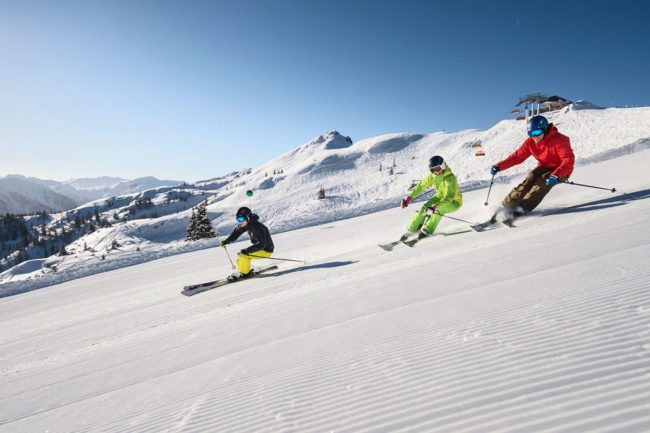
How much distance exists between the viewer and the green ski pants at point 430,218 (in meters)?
7.22

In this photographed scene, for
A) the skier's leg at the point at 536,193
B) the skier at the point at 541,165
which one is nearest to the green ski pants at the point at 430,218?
the skier at the point at 541,165

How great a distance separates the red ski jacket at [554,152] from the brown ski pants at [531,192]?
0.68 ft

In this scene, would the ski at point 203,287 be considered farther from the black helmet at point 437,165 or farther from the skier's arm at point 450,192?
the black helmet at point 437,165

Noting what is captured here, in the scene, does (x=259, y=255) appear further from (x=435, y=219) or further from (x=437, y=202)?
(x=437, y=202)

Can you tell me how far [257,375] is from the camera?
2398 mm

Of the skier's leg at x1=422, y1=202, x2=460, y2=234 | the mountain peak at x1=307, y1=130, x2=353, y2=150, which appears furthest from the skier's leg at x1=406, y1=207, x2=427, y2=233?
the mountain peak at x1=307, y1=130, x2=353, y2=150

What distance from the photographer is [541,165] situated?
22.4 feet

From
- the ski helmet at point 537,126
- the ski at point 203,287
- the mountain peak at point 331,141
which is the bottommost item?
the ski at point 203,287

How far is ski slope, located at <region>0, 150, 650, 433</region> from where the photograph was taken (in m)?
1.55

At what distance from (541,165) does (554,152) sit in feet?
1.19

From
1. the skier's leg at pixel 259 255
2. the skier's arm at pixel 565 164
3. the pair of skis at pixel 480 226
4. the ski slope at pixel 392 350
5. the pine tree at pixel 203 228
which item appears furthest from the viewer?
the pine tree at pixel 203 228

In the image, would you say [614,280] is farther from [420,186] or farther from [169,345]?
[420,186]

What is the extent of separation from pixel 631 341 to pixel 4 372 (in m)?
6.70

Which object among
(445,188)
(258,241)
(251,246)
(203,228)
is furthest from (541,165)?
(203,228)
